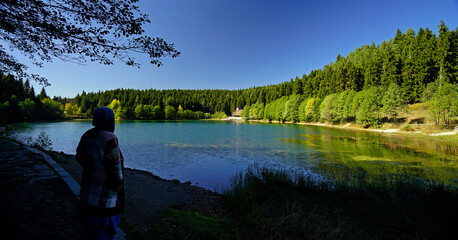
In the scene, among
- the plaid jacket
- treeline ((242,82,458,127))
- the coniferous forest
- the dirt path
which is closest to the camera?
the plaid jacket

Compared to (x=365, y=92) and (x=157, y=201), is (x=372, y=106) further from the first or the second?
(x=157, y=201)

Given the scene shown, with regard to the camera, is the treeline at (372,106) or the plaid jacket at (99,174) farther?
the treeline at (372,106)

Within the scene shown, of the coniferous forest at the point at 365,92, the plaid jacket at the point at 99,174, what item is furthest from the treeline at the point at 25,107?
the plaid jacket at the point at 99,174

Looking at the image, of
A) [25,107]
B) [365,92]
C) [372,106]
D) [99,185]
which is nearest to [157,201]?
[99,185]

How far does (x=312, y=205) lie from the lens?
6137 millimetres

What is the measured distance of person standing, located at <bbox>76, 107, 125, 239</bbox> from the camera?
7.39 ft

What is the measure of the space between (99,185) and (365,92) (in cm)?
5991

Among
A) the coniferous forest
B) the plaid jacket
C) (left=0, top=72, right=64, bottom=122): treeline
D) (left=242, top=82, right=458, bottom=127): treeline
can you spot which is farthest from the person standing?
(left=0, top=72, right=64, bottom=122): treeline

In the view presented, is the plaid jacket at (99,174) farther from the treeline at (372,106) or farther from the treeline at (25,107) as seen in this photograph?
the treeline at (25,107)

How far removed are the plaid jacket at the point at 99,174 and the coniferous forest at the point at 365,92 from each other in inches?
514

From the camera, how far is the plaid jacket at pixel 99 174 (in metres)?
2.25

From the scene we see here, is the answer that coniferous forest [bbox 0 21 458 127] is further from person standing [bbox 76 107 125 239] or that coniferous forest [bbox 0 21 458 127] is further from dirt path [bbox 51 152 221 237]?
person standing [bbox 76 107 125 239]

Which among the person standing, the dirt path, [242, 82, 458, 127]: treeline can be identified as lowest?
the dirt path

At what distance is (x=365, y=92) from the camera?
164ft
